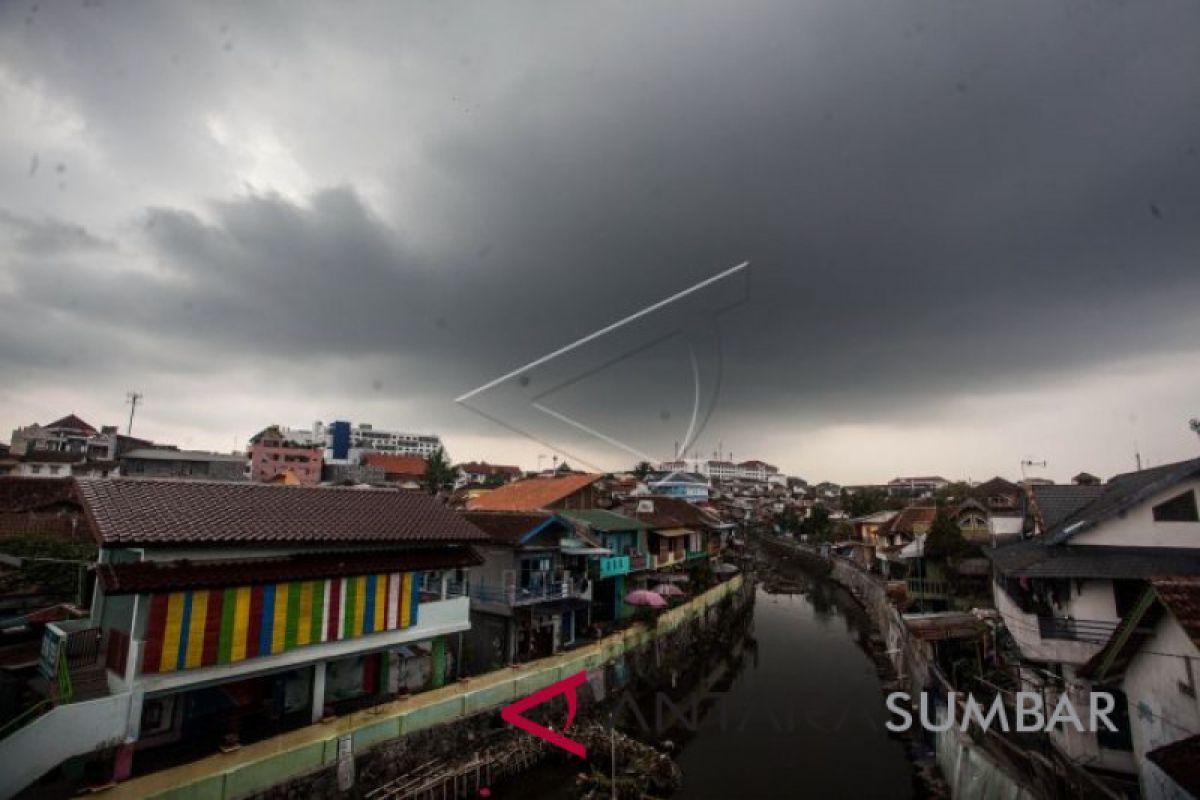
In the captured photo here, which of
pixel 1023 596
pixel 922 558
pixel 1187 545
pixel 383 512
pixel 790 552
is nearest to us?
pixel 1187 545

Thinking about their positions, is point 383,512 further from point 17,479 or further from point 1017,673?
point 17,479

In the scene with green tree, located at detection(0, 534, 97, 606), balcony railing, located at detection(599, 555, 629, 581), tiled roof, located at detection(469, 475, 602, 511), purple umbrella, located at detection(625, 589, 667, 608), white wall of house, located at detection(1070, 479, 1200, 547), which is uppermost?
tiled roof, located at detection(469, 475, 602, 511)

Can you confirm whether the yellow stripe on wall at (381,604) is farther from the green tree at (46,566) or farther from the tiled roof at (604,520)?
the tiled roof at (604,520)

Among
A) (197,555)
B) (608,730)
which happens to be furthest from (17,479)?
(608,730)

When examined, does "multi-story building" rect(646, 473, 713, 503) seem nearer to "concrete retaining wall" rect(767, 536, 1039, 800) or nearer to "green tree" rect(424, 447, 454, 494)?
"green tree" rect(424, 447, 454, 494)

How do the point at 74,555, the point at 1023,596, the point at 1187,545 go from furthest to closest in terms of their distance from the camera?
1. the point at 74,555
2. the point at 1023,596
3. the point at 1187,545

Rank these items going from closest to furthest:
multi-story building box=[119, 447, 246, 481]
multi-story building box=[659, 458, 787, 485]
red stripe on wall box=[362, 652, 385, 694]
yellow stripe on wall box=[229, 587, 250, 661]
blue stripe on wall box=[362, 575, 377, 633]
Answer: yellow stripe on wall box=[229, 587, 250, 661]
blue stripe on wall box=[362, 575, 377, 633]
red stripe on wall box=[362, 652, 385, 694]
multi-story building box=[119, 447, 246, 481]
multi-story building box=[659, 458, 787, 485]

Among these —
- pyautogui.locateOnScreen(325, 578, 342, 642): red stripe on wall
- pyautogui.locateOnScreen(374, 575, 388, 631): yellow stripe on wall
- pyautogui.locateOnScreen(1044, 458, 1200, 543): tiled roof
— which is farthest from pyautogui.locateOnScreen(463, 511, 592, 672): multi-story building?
pyautogui.locateOnScreen(1044, 458, 1200, 543): tiled roof

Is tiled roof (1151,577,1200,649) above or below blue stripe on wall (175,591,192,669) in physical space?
above
